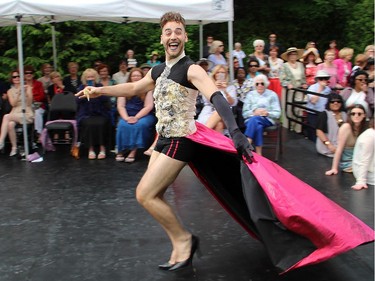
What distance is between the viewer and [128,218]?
209 inches

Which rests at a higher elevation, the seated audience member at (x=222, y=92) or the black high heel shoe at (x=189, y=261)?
the seated audience member at (x=222, y=92)

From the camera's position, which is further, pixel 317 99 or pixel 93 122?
pixel 317 99

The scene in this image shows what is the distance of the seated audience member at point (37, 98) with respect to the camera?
8.95 metres

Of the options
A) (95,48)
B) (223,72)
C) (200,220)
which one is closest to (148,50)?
(95,48)

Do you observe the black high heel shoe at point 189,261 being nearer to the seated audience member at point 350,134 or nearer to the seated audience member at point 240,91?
the seated audience member at point 350,134

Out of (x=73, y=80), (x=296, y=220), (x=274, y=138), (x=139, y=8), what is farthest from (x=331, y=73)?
(x=296, y=220)

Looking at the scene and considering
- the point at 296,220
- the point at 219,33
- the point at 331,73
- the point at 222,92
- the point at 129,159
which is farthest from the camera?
→ the point at 219,33

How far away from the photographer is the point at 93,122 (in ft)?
26.7

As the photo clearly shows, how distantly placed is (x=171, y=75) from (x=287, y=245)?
1.39 meters

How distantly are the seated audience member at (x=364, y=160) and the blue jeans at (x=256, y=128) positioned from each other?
149cm

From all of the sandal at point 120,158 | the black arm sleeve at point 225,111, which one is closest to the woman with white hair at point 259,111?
the sandal at point 120,158

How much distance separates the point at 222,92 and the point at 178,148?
3.89 m

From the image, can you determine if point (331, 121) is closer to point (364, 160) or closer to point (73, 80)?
point (364, 160)

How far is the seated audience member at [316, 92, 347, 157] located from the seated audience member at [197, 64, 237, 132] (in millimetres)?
1259
